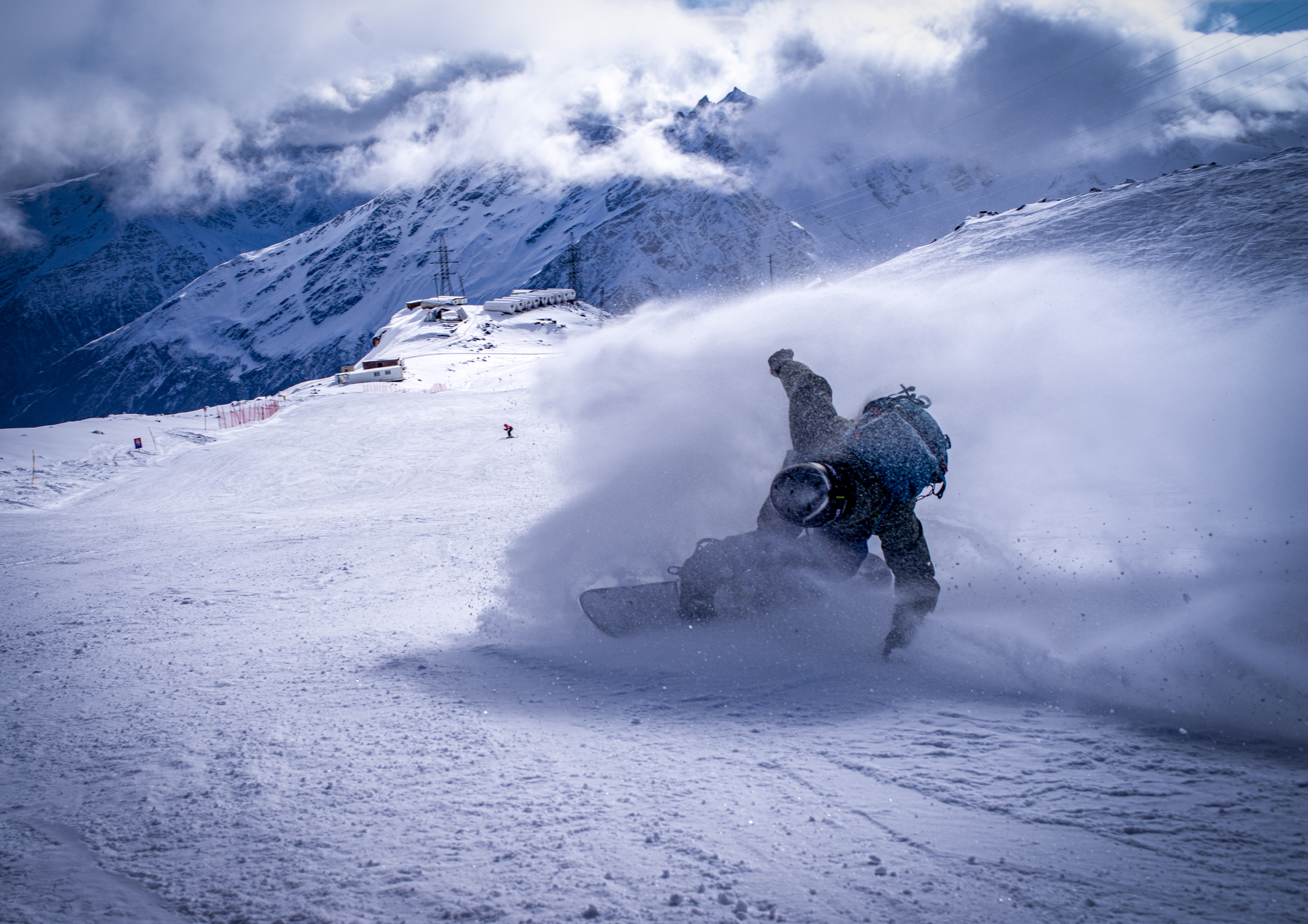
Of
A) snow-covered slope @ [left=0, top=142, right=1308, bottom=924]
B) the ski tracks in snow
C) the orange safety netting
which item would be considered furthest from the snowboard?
the orange safety netting

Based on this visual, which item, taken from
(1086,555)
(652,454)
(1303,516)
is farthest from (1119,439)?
(652,454)

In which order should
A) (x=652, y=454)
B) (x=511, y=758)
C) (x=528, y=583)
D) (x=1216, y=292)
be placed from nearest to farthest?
(x=511, y=758) → (x=528, y=583) → (x=652, y=454) → (x=1216, y=292)

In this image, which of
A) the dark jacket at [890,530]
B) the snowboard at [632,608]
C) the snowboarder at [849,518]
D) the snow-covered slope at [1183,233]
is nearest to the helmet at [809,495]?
the snowboarder at [849,518]

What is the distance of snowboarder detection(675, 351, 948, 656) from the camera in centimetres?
473

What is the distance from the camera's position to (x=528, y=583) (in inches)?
277

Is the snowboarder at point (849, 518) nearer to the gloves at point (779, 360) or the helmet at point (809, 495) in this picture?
the helmet at point (809, 495)

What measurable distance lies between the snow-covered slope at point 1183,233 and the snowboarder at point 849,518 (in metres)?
14.7

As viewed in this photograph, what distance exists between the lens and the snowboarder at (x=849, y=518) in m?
4.73

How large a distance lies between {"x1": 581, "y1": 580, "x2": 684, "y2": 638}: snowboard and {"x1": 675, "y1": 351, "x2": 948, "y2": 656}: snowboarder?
196 millimetres

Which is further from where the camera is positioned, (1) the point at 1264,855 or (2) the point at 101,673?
(2) the point at 101,673

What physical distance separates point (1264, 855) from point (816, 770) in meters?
1.80

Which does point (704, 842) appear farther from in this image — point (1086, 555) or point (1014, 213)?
point (1014, 213)

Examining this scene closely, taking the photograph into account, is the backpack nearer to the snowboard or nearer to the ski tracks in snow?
the ski tracks in snow

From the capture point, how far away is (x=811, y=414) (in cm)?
628
